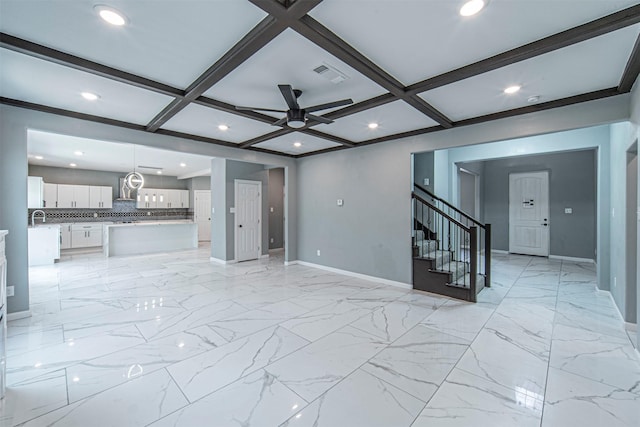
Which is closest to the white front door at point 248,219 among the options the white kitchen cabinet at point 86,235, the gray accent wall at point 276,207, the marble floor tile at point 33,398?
the gray accent wall at point 276,207

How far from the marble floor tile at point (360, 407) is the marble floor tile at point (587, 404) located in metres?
0.86

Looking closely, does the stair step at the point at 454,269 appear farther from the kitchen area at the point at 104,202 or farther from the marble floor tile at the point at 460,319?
the kitchen area at the point at 104,202

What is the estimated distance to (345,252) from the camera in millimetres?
5480

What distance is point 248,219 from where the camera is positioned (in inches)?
270

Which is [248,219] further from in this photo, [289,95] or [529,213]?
[529,213]

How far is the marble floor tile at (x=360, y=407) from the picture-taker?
1703 millimetres

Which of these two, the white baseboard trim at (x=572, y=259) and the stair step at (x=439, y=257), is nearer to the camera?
the stair step at (x=439, y=257)

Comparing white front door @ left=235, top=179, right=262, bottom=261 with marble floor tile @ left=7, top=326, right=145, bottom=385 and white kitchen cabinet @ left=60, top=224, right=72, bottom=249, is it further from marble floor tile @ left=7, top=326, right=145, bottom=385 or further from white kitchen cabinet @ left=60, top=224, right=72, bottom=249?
white kitchen cabinet @ left=60, top=224, right=72, bottom=249

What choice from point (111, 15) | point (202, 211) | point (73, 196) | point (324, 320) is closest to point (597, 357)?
point (324, 320)

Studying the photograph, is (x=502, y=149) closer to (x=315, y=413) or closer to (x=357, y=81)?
(x=357, y=81)

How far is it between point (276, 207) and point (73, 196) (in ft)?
20.7

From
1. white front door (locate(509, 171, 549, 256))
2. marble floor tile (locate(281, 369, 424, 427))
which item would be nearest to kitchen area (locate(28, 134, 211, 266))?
marble floor tile (locate(281, 369, 424, 427))

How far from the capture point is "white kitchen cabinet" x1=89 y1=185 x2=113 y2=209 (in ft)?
29.0

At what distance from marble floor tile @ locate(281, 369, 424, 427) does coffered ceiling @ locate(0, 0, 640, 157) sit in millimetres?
2564
